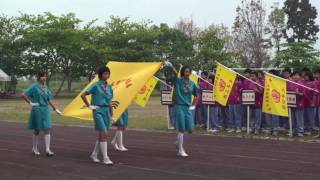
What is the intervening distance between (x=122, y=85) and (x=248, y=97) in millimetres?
5331

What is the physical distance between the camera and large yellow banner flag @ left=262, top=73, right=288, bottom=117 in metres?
14.9

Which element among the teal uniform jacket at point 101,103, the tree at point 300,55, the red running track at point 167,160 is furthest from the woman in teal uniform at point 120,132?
the tree at point 300,55

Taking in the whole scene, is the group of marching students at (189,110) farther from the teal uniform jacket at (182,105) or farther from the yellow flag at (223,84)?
the yellow flag at (223,84)

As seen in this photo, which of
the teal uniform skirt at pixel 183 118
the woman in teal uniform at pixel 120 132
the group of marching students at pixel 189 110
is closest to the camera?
the group of marching students at pixel 189 110

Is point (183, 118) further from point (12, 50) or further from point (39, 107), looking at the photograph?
point (12, 50)

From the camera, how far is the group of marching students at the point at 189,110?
10766 millimetres

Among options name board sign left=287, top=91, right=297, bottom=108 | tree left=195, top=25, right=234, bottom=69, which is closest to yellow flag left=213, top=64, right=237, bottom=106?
name board sign left=287, top=91, right=297, bottom=108

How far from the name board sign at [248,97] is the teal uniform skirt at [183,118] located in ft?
15.6

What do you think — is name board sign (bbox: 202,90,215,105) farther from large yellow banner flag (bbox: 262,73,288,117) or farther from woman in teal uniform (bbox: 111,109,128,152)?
woman in teal uniform (bbox: 111,109,128,152)

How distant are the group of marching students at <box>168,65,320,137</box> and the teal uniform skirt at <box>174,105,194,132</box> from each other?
254 centimetres

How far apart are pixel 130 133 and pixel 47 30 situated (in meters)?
36.6

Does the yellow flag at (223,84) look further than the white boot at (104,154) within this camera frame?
Yes

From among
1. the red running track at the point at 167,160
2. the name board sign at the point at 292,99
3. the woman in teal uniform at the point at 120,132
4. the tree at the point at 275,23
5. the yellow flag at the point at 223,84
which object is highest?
the tree at the point at 275,23

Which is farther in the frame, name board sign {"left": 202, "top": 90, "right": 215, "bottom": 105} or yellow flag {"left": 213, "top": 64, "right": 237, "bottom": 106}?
name board sign {"left": 202, "top": 90, "right": 215, "bottom": 105}
